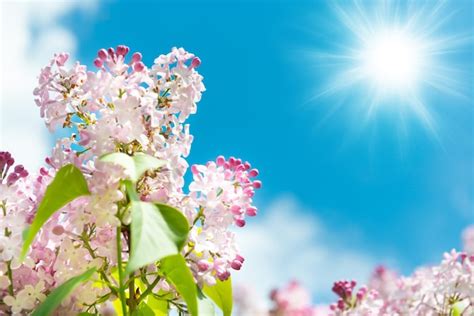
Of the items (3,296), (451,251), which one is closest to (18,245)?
(3,296)

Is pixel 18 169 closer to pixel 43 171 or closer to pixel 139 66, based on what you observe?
pixel 43 171

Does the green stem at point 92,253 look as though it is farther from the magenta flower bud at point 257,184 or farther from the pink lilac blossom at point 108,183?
the magenta flower bud at point 257,184

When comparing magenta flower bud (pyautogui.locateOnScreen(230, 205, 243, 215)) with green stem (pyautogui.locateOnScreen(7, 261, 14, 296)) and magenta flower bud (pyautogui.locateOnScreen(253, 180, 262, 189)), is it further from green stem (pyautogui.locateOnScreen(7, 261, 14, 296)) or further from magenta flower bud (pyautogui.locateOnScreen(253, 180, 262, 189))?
green stem (pyautogui.locateOnScreen(7, 261, 14, 296))

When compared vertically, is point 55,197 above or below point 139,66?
below

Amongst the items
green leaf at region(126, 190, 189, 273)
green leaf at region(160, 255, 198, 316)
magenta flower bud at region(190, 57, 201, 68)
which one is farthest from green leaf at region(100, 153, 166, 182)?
magenta flower bud at region(190, 57, 201, 68)

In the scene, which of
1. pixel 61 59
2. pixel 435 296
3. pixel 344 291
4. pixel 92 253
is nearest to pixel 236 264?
pixel 92 253
